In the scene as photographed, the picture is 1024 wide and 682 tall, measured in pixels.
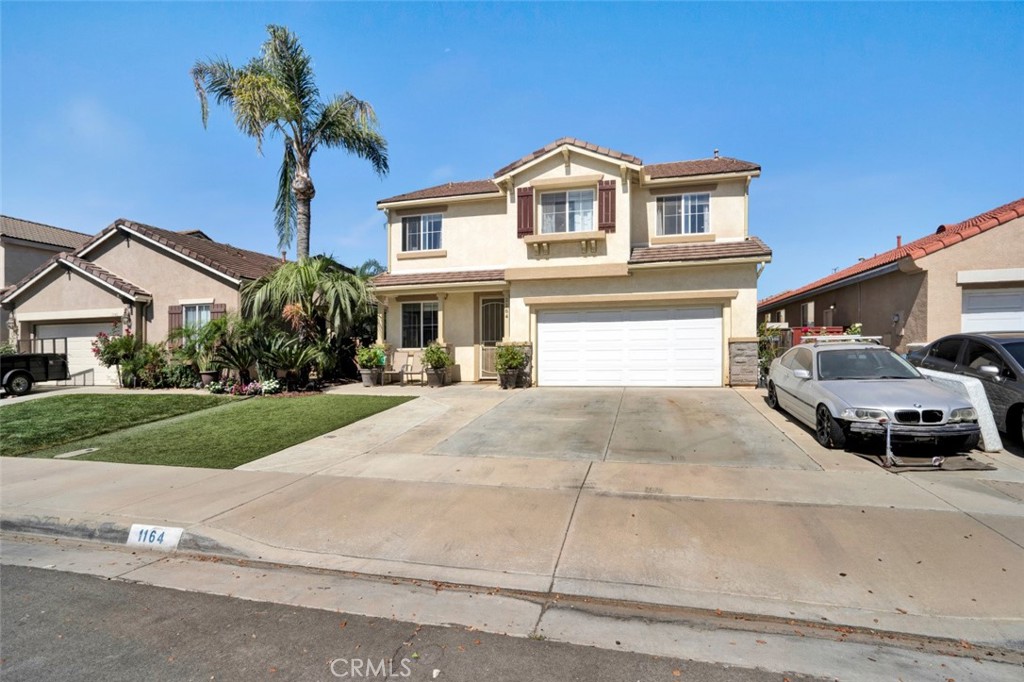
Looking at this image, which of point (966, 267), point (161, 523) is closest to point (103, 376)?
point (161, 523)

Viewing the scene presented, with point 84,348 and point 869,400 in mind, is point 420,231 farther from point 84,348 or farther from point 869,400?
point 869,400

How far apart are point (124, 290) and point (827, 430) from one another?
65.7ft

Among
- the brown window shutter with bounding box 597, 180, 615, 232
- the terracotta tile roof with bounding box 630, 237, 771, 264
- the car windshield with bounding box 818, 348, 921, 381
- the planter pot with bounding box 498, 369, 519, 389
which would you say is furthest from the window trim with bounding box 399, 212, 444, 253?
the car windshield with bounding box 818, 348, 921, 381

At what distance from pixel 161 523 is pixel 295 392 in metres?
9.45

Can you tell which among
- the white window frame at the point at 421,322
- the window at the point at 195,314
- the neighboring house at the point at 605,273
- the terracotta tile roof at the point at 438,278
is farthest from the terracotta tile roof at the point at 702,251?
the window at the point at 195,314

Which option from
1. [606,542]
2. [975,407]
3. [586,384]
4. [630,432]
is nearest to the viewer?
[606,542]

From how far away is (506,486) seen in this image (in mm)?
6066

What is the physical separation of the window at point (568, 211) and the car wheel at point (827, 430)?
846cm

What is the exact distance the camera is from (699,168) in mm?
14883

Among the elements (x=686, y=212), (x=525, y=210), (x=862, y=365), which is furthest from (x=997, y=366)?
(x=525, y=210)

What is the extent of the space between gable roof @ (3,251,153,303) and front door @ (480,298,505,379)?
A: 1150cm

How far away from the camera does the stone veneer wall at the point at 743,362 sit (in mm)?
12992

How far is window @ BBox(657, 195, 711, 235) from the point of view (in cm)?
1453

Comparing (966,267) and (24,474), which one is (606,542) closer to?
(24,474)
